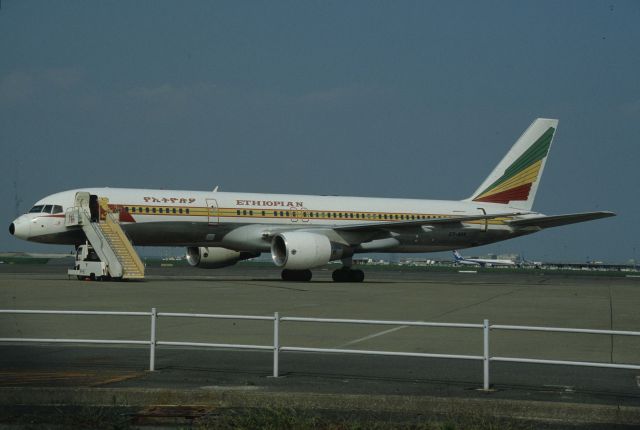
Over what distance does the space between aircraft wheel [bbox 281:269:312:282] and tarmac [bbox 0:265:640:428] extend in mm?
14584

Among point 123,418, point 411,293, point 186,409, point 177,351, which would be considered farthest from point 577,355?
point 411,293

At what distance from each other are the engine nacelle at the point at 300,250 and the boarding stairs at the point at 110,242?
5.49m

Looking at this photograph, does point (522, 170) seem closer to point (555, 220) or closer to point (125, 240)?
point (555, 220)

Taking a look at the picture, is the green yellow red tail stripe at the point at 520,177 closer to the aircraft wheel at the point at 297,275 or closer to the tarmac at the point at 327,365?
the aircraft wheel at the point at 297,275

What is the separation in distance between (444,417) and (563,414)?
1165 millimetres

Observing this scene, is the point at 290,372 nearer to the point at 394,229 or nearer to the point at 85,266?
the point at 85,266

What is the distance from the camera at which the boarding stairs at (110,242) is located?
3142cm

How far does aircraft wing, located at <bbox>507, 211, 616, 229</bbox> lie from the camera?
36406mm

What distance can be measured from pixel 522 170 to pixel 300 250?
15.3 meters

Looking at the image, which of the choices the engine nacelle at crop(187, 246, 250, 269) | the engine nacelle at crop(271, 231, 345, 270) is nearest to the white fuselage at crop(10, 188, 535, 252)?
the engine nacelle at crop(271, 231, 345, 270)

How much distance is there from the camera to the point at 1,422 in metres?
7.73

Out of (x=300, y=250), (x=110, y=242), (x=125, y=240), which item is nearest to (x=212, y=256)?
(x=300, y=250)

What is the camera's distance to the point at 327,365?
37.1 ft

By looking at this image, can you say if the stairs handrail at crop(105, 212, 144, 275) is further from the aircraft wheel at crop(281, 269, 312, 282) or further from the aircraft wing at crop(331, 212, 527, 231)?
the aircraft wing at crop(331, 212, 527, 231)
